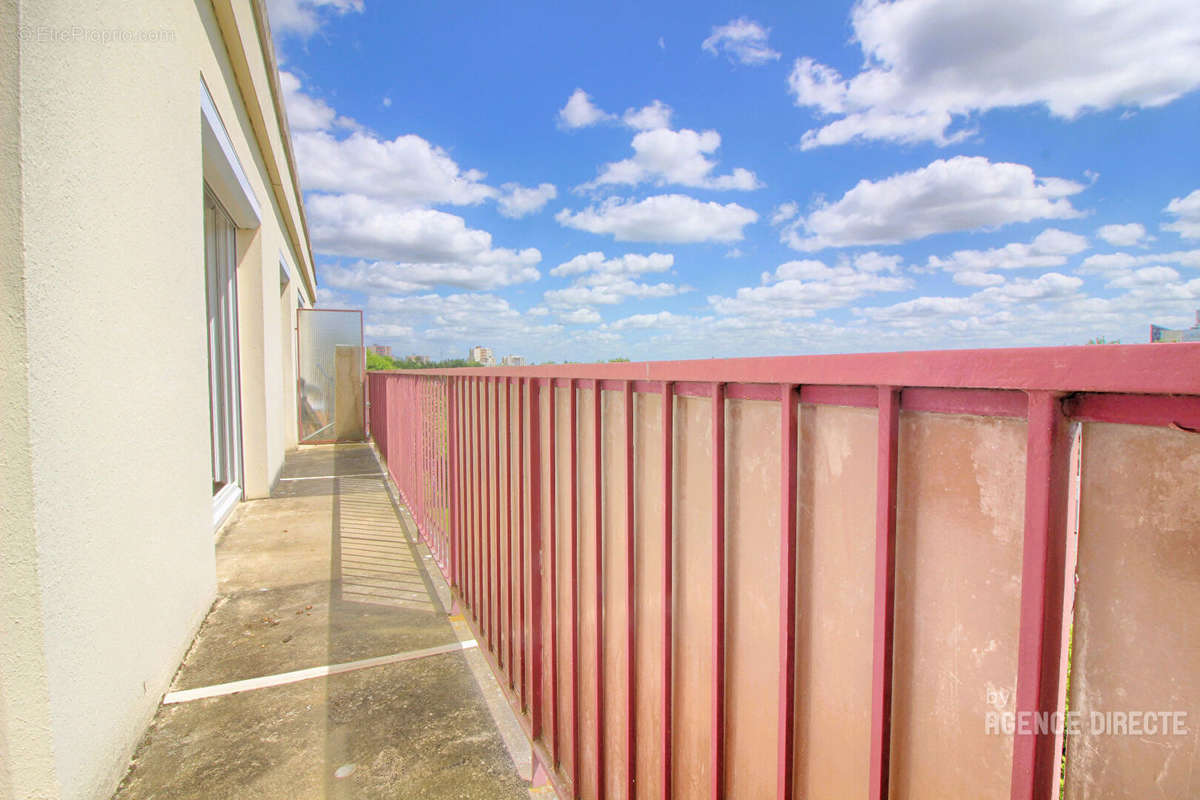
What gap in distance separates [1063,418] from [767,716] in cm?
90

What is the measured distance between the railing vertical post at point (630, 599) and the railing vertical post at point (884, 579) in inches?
34.5

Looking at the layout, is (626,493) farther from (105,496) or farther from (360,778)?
(105,496)

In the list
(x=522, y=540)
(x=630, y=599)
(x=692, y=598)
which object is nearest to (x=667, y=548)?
(x=692, y=598)

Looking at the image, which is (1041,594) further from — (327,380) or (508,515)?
(327,380)

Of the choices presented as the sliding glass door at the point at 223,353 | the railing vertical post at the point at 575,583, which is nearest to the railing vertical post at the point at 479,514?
the railing vertical post at the point at 575,583

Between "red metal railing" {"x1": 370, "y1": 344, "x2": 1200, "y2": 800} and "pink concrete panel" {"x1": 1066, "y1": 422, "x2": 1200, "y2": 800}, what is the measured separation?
3 cm

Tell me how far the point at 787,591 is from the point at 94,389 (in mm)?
2994

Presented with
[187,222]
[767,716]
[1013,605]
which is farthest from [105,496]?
[1013,605]

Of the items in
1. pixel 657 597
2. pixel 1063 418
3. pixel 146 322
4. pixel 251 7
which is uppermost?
pixel 251 7

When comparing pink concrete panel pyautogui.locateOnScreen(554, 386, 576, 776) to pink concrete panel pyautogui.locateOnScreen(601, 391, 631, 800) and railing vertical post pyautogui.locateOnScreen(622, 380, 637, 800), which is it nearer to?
pink concrete panel pyautogui.locateOnScreen(601, 391, 631, 800)

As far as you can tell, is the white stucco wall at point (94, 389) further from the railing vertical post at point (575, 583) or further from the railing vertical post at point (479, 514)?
the railing vertical post at point (575, 583)

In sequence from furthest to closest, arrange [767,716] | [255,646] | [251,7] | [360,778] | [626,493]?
[251,7] < [255,646] < [360,778] < [626,493] < [767,716]

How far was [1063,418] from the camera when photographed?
0.77m

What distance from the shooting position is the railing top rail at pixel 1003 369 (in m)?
0.63
